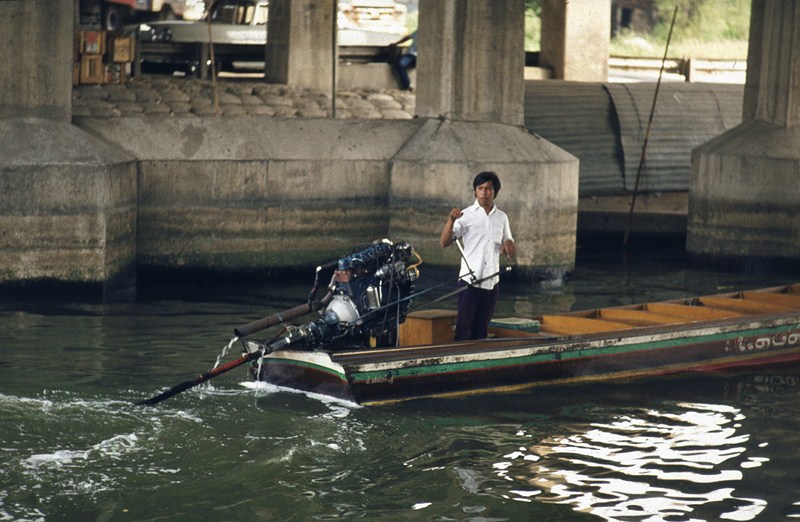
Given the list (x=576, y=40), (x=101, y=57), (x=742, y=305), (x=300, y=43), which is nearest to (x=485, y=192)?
(x=742, y=305)

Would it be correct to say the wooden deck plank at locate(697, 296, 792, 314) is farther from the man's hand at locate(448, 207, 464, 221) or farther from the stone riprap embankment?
the stone riprap embankment

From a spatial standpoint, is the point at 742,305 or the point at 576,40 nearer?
the point at 742,305

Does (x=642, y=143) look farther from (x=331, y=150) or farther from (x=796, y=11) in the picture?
(x=331, y=150)

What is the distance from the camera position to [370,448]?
1084 centimetres

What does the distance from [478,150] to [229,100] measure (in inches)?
254

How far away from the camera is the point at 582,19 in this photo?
31531 millimetres

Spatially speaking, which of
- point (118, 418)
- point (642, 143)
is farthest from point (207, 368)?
point (642, 143)

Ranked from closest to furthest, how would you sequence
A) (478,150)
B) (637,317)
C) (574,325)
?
(574,325)
(637,317)
(478,150)

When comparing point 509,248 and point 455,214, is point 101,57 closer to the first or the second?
point 509,248

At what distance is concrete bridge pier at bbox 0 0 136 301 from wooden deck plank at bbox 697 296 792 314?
7.41m

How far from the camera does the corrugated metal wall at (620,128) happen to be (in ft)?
83.8

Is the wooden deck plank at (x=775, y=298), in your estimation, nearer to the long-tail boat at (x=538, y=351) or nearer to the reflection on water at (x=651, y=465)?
the long-tail boat at (x=538, y=351)

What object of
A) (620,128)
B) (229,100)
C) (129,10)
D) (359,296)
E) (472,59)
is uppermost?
(129,10)

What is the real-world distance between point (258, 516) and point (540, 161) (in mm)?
11517
